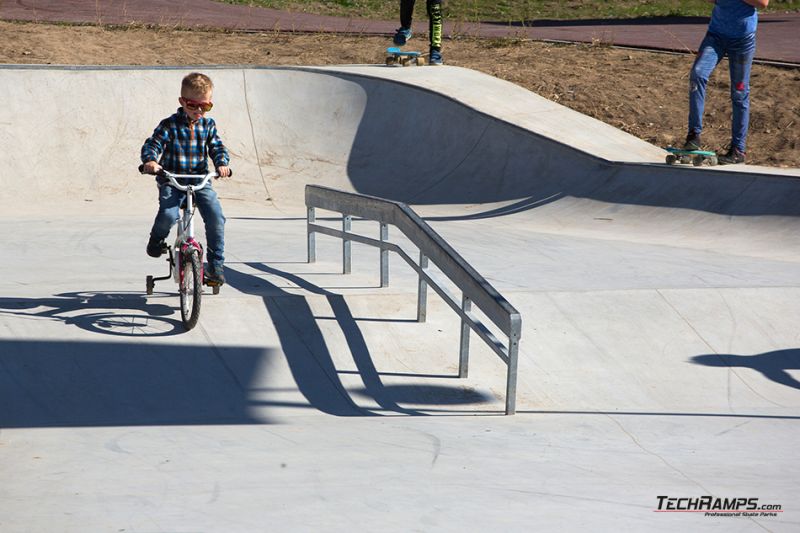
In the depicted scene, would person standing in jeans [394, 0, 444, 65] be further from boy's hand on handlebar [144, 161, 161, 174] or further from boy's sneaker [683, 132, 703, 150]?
boy's hand on handlebar [144, 161, 161, 174]

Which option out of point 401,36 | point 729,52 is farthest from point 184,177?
point 401,36

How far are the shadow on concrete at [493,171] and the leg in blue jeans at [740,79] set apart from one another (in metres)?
0.91

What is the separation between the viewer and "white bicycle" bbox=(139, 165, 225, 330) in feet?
20.5

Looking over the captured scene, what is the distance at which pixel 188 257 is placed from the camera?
632 centimetres

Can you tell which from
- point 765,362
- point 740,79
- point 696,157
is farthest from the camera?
point 696,157

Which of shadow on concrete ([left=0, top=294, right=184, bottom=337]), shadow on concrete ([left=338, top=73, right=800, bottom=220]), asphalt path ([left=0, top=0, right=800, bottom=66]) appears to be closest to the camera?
shadow on concrete ([left=0, top=294, right=184, bottom=337])

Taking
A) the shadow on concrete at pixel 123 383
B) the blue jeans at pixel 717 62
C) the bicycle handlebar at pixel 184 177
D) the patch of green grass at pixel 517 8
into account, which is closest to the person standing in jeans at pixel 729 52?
the blue jeans at pixel 717 62

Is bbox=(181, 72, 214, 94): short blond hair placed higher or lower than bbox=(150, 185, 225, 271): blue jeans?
higher

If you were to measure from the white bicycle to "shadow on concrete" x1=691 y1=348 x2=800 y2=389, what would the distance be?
3.20 meters

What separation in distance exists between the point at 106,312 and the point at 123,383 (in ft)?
3.06

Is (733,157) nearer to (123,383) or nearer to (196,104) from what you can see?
(196,104)

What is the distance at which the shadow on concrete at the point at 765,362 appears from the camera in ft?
21.4

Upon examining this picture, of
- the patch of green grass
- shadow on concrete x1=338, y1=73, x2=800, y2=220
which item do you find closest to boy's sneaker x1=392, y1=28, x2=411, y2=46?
shadow on concrete x1=338, y1=73, x2=800, y2=220

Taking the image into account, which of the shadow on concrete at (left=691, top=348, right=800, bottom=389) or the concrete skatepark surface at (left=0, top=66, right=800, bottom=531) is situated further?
the shadow on concrete at (left=691, top=348, right=800, bottom=389)
